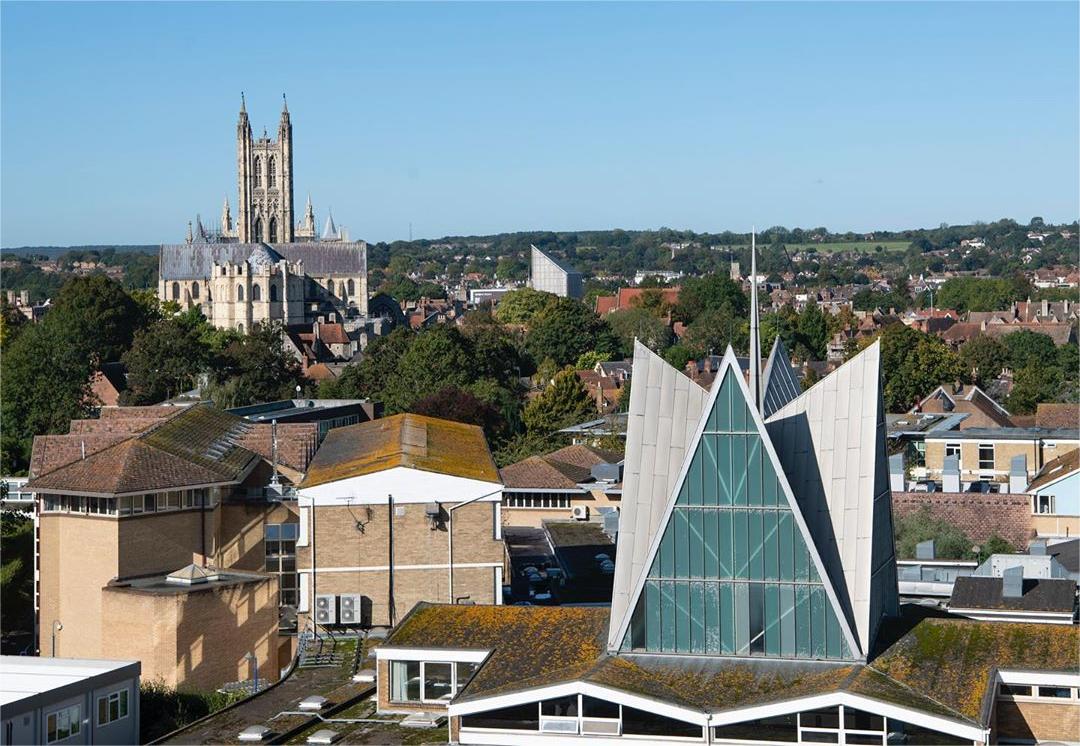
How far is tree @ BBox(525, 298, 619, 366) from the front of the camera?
112812mm

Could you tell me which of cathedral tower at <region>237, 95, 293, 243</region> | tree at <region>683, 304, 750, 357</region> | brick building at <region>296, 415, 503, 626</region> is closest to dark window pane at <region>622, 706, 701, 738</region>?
brick building at <region>296, 415, 503, 626</region>

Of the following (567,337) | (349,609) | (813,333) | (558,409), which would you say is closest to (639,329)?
(567,337)

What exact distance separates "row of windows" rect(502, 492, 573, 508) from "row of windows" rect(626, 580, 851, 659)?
2642 cm

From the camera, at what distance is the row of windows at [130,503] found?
36250mm

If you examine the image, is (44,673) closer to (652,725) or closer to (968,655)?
(652,725)

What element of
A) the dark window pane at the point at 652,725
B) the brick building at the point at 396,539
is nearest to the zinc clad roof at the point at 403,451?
the brick building at the point at 396,539

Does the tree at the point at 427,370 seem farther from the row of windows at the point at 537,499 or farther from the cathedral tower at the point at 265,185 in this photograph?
the cathedral tower at the point at 265,185

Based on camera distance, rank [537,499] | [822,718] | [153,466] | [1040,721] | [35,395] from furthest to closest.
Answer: [35,395] < [537,499] < [153,466] < [1040,721] < [822,718]

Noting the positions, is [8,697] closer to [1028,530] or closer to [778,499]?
[778,499]

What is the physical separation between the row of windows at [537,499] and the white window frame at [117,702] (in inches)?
984

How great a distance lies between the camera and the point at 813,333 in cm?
12175

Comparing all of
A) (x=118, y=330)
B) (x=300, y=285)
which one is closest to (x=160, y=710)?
(x=118, y=330)

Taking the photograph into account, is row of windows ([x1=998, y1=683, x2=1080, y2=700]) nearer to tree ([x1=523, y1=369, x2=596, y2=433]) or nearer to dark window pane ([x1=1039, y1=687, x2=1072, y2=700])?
dark window pane ([x1=1039, y1=687, x2=1072, y2=700])

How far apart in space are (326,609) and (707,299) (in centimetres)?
11002
